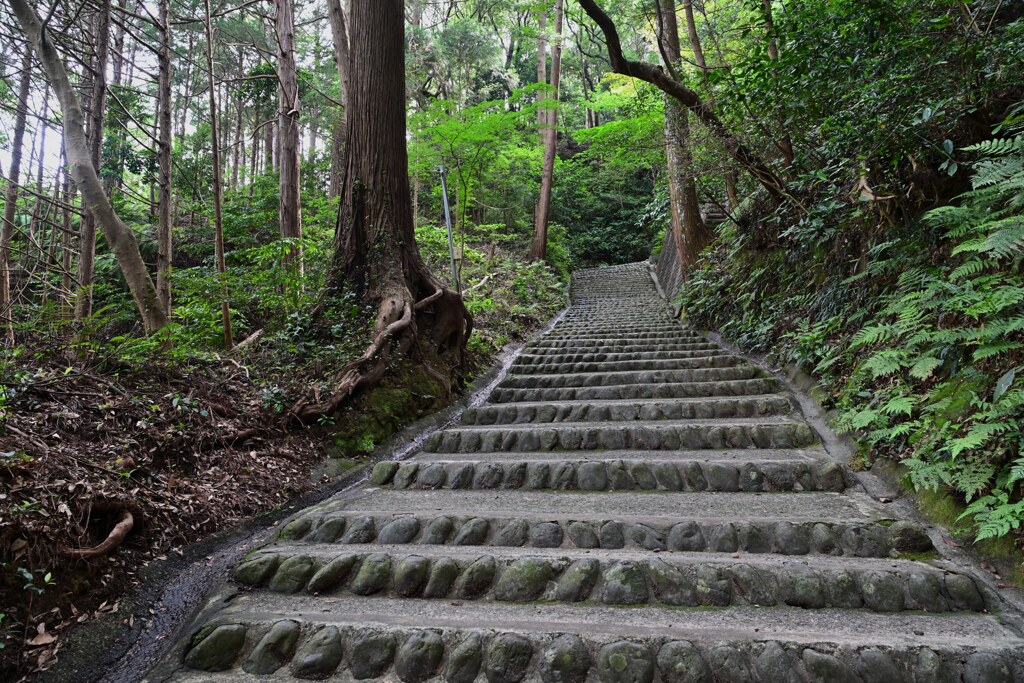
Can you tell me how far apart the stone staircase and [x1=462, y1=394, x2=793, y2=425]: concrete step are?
383 mm

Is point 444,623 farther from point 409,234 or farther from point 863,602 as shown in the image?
point 409,234

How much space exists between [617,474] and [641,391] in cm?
192

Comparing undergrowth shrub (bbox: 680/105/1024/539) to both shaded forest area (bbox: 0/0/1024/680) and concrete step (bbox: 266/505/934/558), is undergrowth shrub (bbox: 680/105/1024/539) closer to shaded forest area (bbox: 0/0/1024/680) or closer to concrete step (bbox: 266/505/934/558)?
shaded forest area (bbox: 0/0/1024/680)

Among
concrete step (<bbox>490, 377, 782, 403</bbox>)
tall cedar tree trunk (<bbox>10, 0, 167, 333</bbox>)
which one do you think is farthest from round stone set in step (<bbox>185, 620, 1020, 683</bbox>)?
tall cedar tree trunk (<bbox>10, 0, 167, 333</bbox>)

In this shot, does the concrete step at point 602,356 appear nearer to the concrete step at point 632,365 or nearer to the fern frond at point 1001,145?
the concrete step at point 632,365

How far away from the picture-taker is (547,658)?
2.05 meters

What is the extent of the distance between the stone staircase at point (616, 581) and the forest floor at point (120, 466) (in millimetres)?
456

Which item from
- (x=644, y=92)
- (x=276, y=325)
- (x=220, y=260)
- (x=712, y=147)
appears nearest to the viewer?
(x=276, y=325)

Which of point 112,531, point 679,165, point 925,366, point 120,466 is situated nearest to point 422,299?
point 120,466

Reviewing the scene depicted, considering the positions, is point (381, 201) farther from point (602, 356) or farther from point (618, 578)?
point (618, 578)

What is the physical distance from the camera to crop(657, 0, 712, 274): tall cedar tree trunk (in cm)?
780

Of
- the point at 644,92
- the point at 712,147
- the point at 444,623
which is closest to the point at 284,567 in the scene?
the point at 444,623

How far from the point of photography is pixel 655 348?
7168mm

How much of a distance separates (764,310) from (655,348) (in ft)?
4.85
